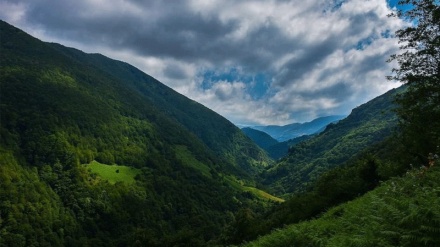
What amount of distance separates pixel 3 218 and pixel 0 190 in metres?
15.9

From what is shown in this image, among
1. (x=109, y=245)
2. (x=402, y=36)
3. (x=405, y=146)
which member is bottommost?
(x=109, y=245)

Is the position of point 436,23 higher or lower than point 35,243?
higher

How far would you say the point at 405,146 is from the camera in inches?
1358

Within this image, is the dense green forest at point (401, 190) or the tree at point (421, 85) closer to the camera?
the dense green forest at point (401, 190)

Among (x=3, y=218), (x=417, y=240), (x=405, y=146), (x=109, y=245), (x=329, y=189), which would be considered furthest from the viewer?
(x=109, y=245)

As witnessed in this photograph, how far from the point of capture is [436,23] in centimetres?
2994

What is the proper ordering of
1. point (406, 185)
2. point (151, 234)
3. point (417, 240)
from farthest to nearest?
point (151, 234)
point (406, 185)
point (417, 240)

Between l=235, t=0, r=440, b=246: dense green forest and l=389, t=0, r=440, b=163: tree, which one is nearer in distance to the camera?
l=235, t=0, r=440, b=246: dense green forest

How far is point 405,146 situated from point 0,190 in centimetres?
20715

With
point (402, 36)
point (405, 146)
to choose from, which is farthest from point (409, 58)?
point (405, 146)

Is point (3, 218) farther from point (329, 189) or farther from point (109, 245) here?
point (329, 189)

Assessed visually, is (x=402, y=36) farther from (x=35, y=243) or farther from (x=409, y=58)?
(x=35, y=243)

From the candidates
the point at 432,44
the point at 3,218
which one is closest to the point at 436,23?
the point at 432,44

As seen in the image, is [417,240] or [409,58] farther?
[409,58]
